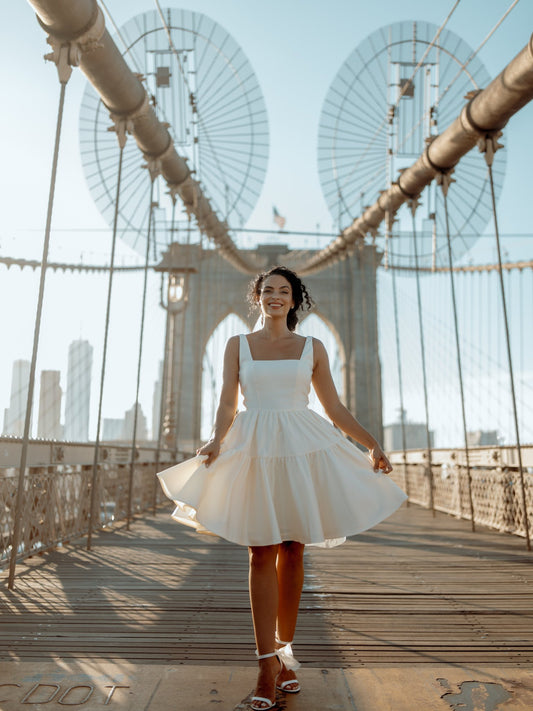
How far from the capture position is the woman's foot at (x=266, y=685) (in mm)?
1932

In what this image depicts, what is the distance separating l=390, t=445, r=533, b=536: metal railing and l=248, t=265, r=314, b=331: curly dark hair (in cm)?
404

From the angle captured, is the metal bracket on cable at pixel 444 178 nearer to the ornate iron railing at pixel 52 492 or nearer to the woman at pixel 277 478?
the ornate iron railing at pixel 52 492

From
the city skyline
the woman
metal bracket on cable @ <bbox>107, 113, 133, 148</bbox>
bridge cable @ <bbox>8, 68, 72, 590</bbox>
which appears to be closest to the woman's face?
the woman

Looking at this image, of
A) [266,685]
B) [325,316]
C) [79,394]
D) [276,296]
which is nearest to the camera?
[266,685]

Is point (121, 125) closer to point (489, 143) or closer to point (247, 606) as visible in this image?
point (489, 143)

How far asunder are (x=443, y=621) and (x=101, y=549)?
135 inches

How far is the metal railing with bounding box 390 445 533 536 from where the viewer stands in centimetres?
643

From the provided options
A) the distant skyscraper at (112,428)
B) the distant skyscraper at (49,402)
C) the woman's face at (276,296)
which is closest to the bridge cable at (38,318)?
the woman's face at (276,296)

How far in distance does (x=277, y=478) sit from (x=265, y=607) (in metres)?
0.44

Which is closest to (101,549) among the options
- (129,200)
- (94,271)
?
(129,200)

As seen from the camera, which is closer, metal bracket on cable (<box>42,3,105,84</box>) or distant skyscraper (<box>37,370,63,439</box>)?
metal bracket on cable (<box>42,3,105,84</box>)

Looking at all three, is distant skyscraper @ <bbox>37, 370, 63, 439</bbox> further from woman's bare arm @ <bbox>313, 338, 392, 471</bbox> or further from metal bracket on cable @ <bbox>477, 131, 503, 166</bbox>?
woman's bare arm @ <bbox>313, 338, 392, 471</bbox>

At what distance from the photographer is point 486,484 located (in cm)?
725

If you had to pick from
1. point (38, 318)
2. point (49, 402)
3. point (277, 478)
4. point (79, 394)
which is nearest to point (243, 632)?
point (277, 478)
